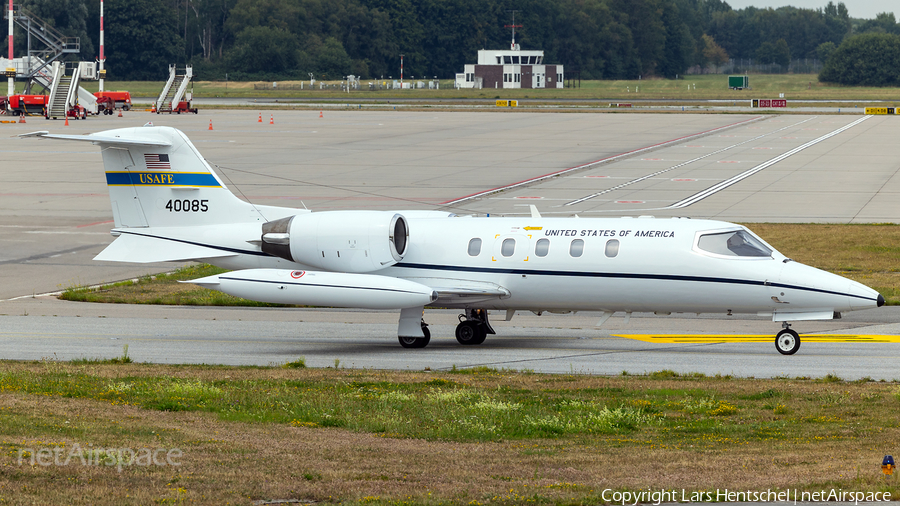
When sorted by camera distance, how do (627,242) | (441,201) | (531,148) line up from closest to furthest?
1. (627,242)
2. (441,201)
3. (531,148)

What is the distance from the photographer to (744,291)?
20562 mm

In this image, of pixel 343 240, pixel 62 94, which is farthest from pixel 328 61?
pixel 343 240

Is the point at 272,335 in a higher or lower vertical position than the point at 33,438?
lower

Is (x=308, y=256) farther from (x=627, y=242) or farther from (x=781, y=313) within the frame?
(x=781, y=313)

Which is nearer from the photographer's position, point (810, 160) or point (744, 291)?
point (744, 291)

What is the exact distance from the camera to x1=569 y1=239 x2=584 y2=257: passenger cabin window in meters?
21.4

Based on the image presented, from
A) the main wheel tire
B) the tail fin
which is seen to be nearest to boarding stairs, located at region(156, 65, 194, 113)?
the tail fin

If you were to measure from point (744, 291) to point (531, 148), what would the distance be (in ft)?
164

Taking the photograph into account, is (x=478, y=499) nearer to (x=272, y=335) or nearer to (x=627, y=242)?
(x=627, y=242)

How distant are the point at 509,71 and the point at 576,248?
172 meters

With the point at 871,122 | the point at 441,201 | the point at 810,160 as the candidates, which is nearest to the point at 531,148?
the point at 810,160

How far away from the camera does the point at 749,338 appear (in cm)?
2273

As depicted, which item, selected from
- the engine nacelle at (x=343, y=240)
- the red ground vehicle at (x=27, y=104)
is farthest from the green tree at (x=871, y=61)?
the engine nacelle at (x=343, y=240)

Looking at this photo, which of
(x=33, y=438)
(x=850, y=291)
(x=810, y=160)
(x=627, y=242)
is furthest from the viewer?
Answer: (x=810, y=160)
